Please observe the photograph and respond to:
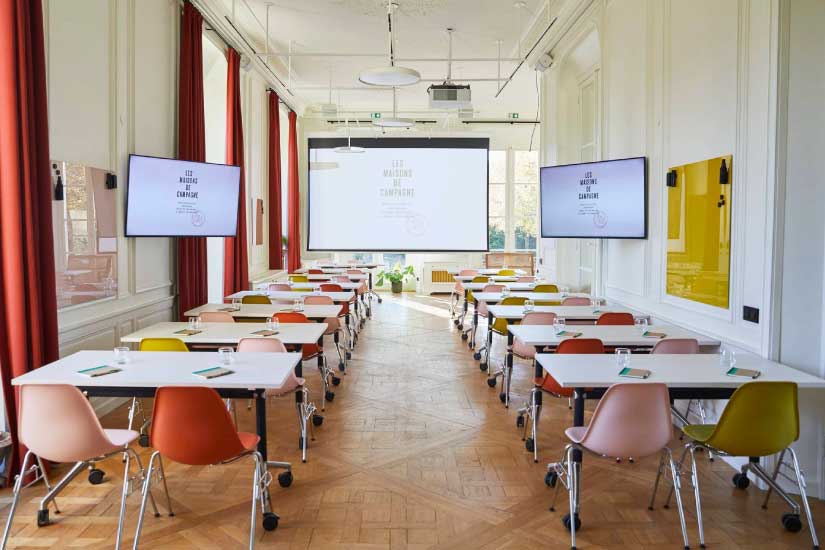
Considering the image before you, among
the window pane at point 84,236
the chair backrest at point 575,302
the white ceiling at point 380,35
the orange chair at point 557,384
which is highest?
the white ceiling at point 380,35

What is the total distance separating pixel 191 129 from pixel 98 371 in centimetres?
396

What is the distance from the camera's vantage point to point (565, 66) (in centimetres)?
875

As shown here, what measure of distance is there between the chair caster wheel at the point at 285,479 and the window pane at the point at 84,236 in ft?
7.22

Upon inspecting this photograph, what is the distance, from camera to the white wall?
14.6ft

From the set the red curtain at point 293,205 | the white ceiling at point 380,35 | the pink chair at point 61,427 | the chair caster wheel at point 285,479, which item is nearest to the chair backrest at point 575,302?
the chair caster wheel at point 285,479

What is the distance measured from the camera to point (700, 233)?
4.80 m

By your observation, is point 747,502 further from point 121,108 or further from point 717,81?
point 121,108

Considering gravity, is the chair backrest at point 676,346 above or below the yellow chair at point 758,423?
above

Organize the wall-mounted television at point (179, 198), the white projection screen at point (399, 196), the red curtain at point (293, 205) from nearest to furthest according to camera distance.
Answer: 1. the wall-mounted television at point (179, 198)
2. the white projection screen at point (399, 196)
3. the red curtain at point (293, 205)

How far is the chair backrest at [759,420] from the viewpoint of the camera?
2.83m

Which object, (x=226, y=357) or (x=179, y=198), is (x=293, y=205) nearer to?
(x=179, y=198)

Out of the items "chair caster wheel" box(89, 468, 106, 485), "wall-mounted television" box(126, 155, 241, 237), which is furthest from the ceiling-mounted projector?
"chair caster wheel" box(89, 468, 106, 485)

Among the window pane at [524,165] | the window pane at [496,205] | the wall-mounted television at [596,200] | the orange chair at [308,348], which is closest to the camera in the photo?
the orange chair at [308,348]

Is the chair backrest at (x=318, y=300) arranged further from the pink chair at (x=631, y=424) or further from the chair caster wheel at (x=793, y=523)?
the chair caster wheel at (x=793, y=523)
